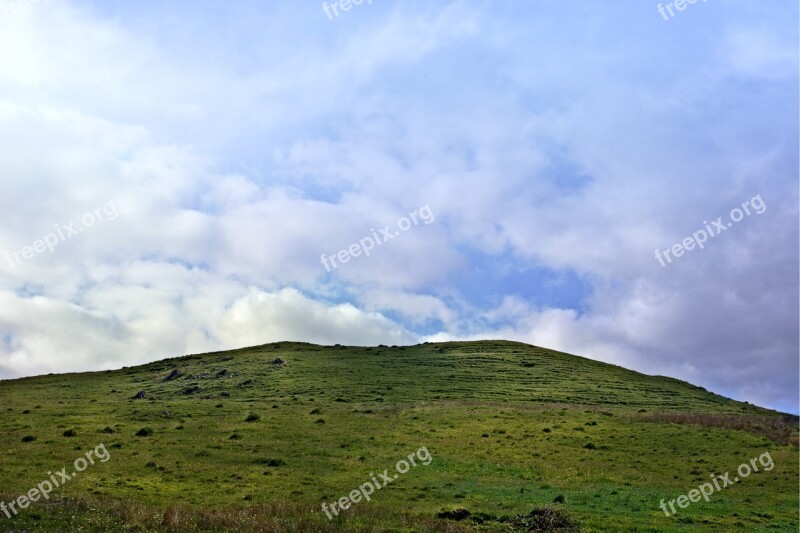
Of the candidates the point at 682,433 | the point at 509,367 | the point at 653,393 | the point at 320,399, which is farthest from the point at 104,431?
the point at 653,393

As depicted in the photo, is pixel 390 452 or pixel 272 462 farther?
pixel 390 452

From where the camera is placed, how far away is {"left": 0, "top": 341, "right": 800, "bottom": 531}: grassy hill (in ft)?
80.5

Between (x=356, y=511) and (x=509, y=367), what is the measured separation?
58.7 metres

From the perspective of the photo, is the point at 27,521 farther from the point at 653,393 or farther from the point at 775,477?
the point at 653,393

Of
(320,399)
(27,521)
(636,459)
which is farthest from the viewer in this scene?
(320,399)

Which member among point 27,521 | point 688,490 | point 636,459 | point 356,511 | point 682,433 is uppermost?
point 682,433

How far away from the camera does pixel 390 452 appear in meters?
40.3

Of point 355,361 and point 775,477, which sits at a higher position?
point 355,361

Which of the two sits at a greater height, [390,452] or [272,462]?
[390,452]

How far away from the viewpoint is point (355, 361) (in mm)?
86125

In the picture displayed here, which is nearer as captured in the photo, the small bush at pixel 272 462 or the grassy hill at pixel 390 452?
the grassy hill at pixel 390 452

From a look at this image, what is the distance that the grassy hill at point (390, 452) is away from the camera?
24.5m

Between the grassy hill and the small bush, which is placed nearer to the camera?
the grassy hill

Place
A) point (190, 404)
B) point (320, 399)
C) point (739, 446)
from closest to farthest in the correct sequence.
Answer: point (739, 446) < point (190, 404) < point (320, 399)
